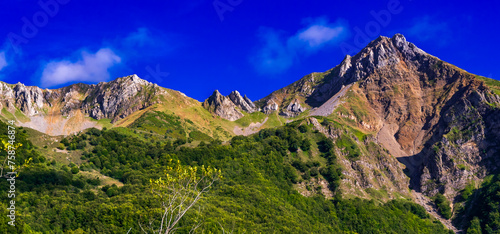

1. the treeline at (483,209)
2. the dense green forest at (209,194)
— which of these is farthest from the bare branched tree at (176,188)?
the treeline at (483,209)

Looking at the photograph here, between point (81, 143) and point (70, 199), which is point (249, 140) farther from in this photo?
point (70, 199)

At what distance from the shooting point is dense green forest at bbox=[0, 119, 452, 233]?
3575 inches

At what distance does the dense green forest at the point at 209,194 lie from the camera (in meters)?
90.8

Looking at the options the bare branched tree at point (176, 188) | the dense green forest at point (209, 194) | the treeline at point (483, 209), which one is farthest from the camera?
the treeline at point (483, 209)

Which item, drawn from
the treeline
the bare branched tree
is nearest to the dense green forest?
the treeline

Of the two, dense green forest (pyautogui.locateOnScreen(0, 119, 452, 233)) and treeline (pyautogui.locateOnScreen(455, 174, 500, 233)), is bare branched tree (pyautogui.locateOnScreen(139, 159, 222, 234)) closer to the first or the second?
dense green forest (pyautogui.locateOnScreen(0, 119, 452, 233))

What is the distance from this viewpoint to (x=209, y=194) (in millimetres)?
124938

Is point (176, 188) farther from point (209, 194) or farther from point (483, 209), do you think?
point (483, 209)

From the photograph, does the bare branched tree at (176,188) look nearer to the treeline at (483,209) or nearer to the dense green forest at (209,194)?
the dense green forest at (209,194)

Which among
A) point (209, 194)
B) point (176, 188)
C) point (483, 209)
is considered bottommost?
point (176, 188)

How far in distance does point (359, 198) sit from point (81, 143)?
121 metres

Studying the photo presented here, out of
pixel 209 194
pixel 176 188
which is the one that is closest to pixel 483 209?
pixel 209 194

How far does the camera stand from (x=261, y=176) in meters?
156

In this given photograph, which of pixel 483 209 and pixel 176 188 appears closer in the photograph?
pixel 176 188
